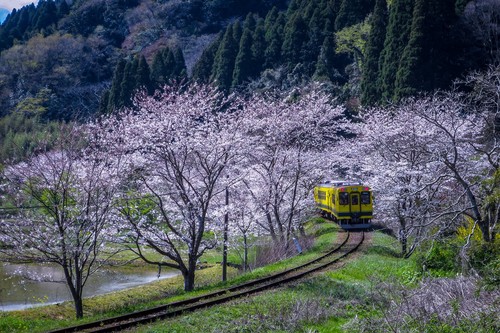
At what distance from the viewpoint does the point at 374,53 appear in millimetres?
32594

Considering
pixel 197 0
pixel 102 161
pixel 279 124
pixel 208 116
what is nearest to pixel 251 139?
pixel 208 116

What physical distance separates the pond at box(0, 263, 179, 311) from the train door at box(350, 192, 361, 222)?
9112 mm

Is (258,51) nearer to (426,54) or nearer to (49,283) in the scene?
(426,54)

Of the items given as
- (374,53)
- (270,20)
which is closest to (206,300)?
(374,53)

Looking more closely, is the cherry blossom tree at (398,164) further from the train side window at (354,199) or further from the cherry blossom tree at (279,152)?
the cherry blossom tree at (279,152)

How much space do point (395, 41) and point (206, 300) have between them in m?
23.2

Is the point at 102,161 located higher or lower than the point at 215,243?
higher

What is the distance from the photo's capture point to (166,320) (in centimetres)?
1036

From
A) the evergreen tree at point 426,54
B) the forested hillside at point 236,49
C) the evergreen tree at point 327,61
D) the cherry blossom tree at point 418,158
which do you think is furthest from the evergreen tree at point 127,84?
the cherry blossom tree at point 418,158

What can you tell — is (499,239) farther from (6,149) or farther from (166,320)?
(6,149)

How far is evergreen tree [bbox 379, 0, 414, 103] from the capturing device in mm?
30156

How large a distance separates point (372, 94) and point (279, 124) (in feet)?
42.8

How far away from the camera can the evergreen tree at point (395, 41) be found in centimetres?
3016

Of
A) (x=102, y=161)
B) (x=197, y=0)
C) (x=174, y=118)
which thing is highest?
(x=197, y=0)
